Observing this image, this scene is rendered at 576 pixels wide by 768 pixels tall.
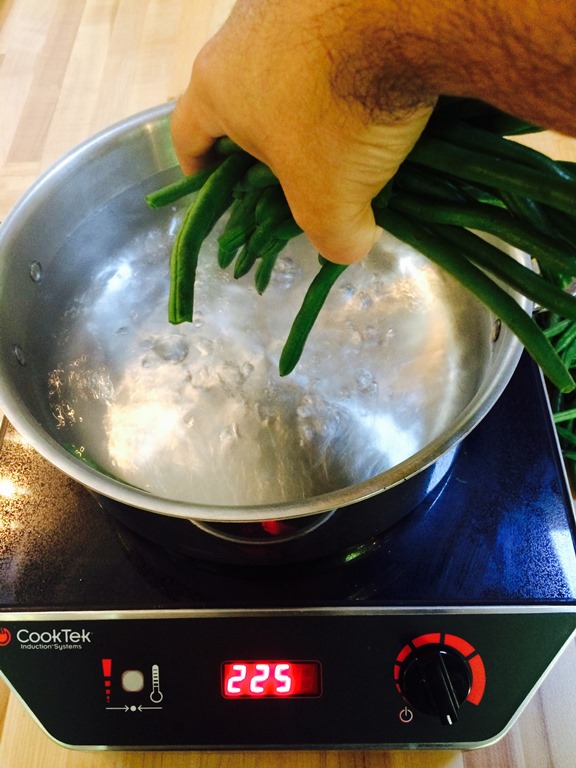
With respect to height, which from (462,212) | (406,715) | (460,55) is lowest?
(406,715)

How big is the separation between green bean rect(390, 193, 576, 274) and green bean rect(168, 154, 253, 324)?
0.35ft

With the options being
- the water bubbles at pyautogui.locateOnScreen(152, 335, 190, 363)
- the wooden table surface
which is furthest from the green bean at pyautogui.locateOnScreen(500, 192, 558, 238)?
the wooden table surface

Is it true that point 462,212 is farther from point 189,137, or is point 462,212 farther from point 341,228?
point 189,137

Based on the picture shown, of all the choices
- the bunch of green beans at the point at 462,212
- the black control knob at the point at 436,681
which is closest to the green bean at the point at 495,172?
the bunch of green beans at the point at 462,212

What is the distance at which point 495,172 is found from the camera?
405 mm

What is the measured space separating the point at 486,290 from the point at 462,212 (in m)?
0.05

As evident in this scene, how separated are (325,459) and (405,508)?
0.25ft

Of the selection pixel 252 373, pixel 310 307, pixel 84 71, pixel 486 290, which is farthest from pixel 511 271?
pixel 84 71

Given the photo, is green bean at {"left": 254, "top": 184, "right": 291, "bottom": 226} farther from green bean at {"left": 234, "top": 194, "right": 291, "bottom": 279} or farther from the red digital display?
the red digital display

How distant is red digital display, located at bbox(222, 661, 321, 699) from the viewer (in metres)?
0.54

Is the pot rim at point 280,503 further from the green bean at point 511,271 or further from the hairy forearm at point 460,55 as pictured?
the hairy forearm at point 460,55

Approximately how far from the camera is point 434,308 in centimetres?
68

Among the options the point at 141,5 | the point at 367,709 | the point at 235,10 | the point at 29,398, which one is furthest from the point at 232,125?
the point at 141,5

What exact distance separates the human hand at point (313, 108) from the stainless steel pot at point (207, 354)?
0.18 meters
